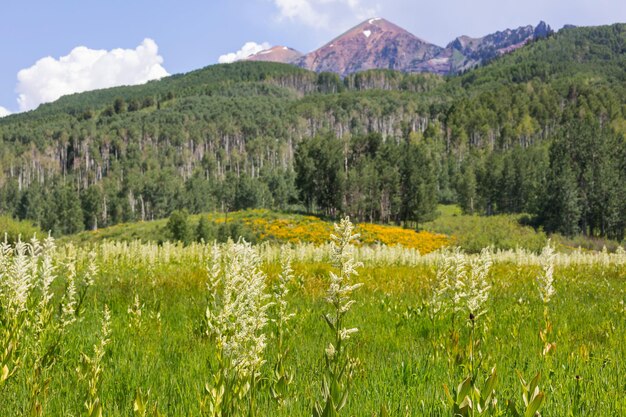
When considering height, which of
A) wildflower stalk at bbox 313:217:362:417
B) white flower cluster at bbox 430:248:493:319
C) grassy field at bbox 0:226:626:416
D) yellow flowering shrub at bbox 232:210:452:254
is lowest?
yellow flowering shrub at bbox 232:210:452:254

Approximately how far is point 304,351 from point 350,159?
3305 inches

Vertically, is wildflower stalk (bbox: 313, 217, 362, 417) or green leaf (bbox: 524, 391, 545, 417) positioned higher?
wildflower stalk (bbox: 313, 217, 362, 417)

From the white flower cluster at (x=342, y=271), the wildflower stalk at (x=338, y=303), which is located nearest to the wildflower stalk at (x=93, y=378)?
the wildflower stalk at (x=338, y=303)

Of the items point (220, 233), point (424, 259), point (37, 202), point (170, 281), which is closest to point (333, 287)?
point (170, 281)

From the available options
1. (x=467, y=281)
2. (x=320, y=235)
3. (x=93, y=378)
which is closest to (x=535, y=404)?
(x=467, y=281)

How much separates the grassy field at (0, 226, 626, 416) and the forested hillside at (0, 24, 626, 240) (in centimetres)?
5934

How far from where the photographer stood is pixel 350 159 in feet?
286

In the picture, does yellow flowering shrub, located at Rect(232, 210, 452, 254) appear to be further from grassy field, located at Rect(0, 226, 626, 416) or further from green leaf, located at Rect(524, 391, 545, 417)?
green leaf, located at Rect(524, 391, 545, 417)

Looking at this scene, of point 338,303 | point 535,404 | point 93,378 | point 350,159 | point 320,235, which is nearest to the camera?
point 535,404

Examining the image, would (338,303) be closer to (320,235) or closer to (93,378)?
(93,378)

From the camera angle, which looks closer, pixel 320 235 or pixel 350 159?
pixel 320 235

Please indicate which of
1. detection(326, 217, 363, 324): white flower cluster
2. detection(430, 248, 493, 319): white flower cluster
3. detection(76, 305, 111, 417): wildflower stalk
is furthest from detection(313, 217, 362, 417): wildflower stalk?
detection(430, 248, 493, 319): white flower cluster

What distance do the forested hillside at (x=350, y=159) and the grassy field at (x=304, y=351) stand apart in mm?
59336

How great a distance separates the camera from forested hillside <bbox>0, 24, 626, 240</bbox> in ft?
218
